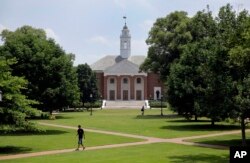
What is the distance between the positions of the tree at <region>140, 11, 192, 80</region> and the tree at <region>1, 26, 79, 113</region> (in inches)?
1006

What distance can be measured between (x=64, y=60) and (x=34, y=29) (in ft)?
131

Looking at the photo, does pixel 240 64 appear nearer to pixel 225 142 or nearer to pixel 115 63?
pixel 225 142

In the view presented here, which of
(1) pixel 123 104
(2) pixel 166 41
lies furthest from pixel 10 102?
(1) pixel 123 104

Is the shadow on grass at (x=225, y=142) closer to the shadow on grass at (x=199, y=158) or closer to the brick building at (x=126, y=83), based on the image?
the shadow on grass at (x=199, y=158)

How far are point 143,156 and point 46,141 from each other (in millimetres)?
10456

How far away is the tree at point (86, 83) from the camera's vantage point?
88.8 meters

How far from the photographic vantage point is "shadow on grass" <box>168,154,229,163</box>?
22438 mm

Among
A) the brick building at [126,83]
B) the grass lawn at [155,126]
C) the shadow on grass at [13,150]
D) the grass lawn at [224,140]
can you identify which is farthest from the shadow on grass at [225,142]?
the brick building at [126,83]

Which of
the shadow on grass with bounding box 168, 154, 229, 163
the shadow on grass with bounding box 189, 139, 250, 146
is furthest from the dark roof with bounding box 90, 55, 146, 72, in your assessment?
the shadow on grass with bounding box 168, 154, 229, 163

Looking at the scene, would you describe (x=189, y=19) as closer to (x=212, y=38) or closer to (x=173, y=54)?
(x=173, y=54)

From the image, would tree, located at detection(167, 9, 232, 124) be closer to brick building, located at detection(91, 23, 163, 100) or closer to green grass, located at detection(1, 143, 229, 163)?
green grass, located at detection(1, 143, 229, 163)

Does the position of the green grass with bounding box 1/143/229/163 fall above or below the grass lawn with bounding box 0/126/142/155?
below

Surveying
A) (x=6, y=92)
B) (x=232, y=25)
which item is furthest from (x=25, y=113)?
(x=232, y=25)

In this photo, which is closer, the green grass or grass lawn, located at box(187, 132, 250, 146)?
the green grass
